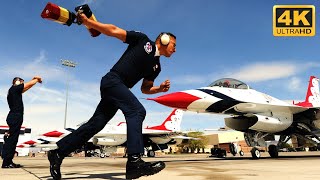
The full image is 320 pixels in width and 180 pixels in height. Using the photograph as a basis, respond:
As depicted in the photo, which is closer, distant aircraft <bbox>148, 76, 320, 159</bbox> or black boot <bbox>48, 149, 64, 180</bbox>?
black boot <bbox>48, 149, 64, 180</bbox>

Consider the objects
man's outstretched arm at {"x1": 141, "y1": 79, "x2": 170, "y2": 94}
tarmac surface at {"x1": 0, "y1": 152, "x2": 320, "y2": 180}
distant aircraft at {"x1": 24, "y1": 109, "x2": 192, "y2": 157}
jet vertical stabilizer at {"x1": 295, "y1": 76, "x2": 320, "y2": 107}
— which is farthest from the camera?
distant aircraft at {"x1": 24, "y1": 109, "x2": 192, "y2": 157}

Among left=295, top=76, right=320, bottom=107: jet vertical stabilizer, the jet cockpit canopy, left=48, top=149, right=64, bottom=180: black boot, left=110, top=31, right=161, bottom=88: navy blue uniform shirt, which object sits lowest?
left=48, top=149, right=64, bottom=180: black boot

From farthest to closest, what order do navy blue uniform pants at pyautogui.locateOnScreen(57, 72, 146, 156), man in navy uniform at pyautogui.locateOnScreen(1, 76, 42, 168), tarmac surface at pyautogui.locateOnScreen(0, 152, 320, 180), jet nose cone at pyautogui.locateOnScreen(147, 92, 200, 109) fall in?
jet nose cone at pyautogui.locateOnScreen(147, 92, 200, 109) → man in navy uniform at pyautogui.locateOnScreen(1, 76, 42, 168) → tarmac surface at pyautogui.locateOnScreen(0, 152, 320, 180) → navy blue uniform pants at pyautogui.locateOnScreen(57, 72, 146, 156)

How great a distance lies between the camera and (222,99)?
36.7 feet

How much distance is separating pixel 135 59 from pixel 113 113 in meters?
0.76

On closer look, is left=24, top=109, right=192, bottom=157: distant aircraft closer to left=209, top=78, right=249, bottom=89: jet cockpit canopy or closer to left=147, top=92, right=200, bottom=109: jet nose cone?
left=209, top=78, right=249, bottom=89: jet cockpit canopy

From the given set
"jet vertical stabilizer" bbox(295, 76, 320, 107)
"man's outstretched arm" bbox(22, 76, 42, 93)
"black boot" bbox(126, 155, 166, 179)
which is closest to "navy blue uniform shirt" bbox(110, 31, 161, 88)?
"black boot" bbox(126, 155, 166, 179)

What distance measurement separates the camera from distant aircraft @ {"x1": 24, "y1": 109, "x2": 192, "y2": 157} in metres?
28.1

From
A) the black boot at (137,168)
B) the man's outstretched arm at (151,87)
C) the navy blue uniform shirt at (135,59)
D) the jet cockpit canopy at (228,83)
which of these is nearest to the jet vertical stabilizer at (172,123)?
the jet cockpit canopy at (228,83)

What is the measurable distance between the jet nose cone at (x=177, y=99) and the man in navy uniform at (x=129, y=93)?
6.54m

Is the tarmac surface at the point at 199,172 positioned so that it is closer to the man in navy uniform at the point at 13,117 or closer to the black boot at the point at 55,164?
the black boot at the point at 55,164

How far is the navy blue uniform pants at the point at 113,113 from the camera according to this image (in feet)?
10.5

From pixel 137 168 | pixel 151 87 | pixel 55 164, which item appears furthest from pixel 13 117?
pixel 137 168

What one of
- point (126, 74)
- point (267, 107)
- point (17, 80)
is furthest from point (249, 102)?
point (126, 74)
